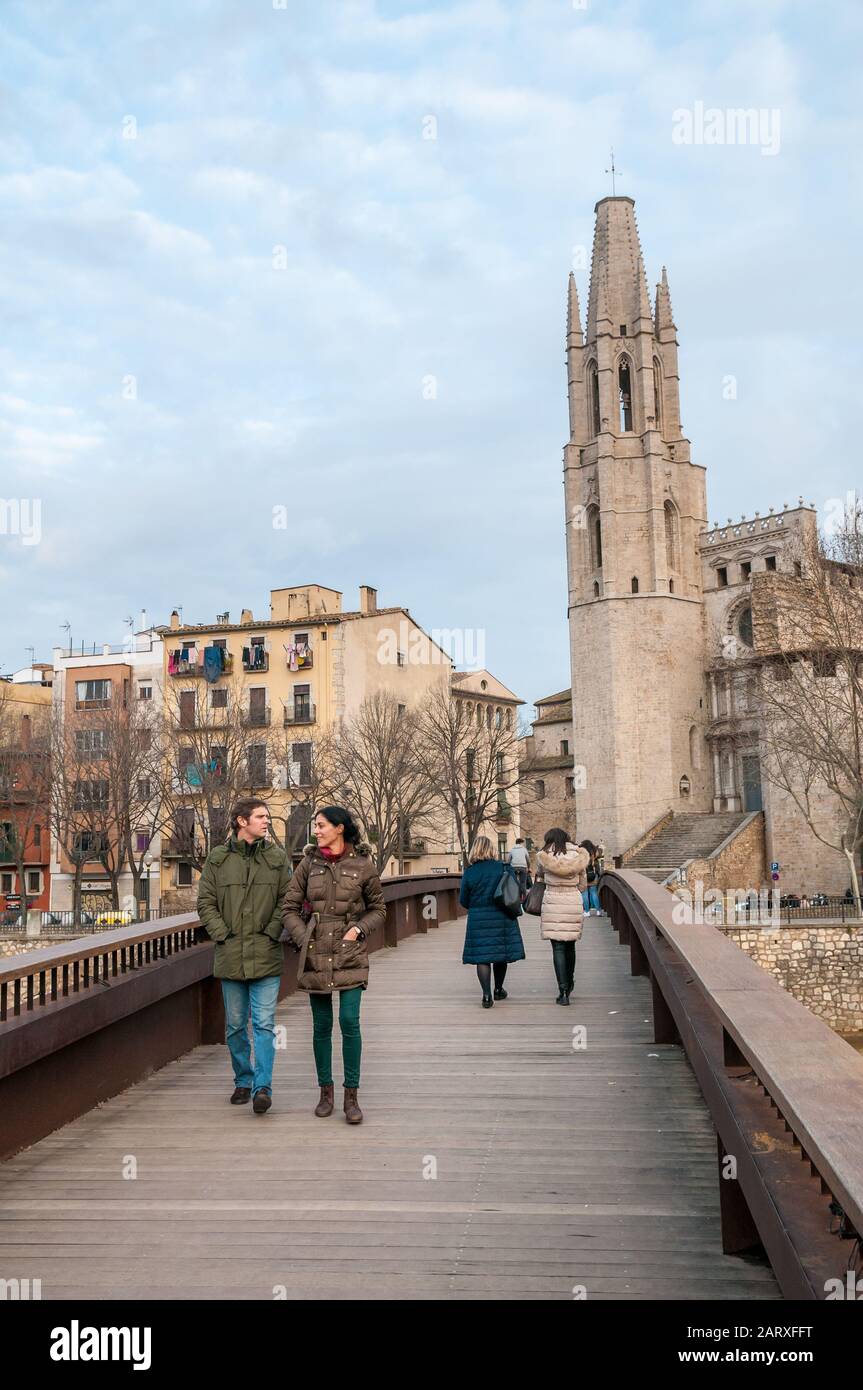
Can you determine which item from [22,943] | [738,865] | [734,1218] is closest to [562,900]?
[734,1218]

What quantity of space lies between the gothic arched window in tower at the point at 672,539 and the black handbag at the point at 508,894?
191 feet

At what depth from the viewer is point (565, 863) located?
11562 mm

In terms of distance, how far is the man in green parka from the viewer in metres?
7.54

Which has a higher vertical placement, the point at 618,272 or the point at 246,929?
the point at 618,272

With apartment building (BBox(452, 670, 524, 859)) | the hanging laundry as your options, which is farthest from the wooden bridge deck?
apartment building (BBox(452, 670, 524, 859))

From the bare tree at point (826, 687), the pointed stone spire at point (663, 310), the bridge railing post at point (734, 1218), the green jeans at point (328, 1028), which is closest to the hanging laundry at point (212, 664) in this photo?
the bare tree at point (826, 687)

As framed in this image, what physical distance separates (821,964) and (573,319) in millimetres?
45028

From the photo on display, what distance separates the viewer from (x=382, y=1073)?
8.48 meters

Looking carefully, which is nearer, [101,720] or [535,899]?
[535,899]

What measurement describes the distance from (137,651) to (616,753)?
24.0 metres

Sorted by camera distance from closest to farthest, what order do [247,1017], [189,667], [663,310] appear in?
[247,1017] < [189,667] < [663,310]

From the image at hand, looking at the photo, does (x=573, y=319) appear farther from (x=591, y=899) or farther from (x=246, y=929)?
(x=246, y=929)

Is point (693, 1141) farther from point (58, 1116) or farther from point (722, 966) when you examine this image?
point (58, 1116)
